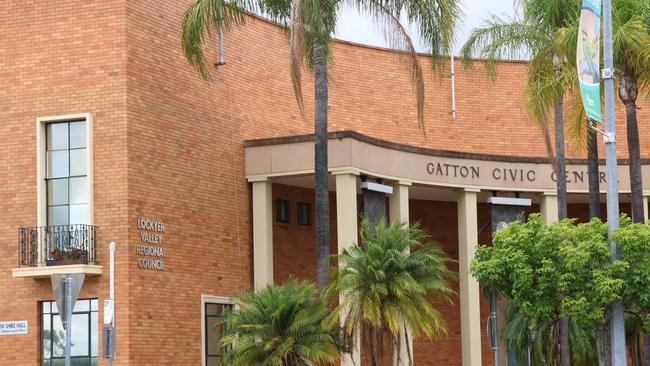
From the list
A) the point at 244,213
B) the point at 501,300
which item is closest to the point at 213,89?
the point at 244,213

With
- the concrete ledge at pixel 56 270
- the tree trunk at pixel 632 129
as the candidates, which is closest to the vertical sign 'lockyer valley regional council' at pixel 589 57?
the tree trunk at pixel 632 129

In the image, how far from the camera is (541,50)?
29984mm

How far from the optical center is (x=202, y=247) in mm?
30594

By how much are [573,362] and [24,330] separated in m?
13.4

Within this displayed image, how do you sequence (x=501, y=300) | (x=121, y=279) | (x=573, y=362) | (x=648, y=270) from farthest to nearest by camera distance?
(x=501, y=300) < (x=573, y=362) < (x=121, y=279) < (x=648, y=270)

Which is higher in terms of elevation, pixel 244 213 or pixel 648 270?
pixel 244 213

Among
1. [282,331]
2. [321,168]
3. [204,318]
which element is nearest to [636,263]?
[321,168]

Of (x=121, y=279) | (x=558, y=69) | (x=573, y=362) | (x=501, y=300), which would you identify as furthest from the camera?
(x=501, y=300)

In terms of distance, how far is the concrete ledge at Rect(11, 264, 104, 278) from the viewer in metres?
27.2

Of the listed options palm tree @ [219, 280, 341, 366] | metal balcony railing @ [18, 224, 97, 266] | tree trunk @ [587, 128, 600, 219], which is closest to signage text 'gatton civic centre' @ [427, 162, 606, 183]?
tree trunk @ [587, 128, 600, 219]

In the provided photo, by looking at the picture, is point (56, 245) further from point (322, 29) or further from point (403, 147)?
point (403, 147)

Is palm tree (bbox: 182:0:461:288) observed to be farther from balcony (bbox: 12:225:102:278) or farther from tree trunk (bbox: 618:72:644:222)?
balcony (bbox: 12:225:102:278)

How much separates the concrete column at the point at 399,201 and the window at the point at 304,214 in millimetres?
3233

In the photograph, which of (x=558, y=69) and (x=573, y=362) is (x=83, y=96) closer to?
(x=558, y=69)
